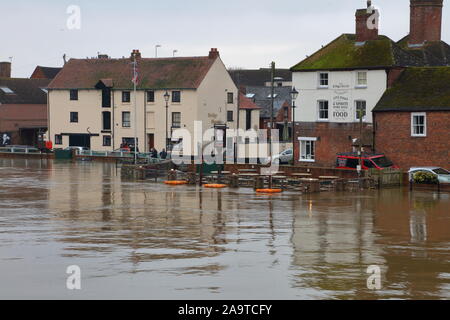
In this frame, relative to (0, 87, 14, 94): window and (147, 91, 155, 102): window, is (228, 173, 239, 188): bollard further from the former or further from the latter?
(0, 87, 14, 94): window

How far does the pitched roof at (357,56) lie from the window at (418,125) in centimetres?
500

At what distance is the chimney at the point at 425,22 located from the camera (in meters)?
56.9

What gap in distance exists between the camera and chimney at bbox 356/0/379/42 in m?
56.6

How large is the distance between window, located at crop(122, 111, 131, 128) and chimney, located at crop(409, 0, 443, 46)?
3486 cm

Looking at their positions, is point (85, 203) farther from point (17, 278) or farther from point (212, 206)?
point (17, 278)

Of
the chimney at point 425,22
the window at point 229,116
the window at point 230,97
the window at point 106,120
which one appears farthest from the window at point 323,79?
the window at point 106,120

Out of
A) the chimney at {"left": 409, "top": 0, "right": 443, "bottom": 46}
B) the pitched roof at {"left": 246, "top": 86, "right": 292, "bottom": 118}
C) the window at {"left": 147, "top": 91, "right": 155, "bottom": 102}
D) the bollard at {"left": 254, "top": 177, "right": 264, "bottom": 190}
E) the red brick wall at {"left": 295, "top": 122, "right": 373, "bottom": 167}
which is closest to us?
the bollard at {"left": 254, "top": 177, "right": 264, "bottom": 190}

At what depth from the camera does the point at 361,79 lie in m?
56.0

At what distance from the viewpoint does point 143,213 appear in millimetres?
34812

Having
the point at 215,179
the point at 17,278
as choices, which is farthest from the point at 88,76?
the point at 17,278

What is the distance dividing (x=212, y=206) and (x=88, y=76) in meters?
53.0

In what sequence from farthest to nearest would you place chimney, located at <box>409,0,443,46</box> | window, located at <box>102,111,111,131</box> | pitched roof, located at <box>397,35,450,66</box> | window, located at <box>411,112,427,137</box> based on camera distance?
1. window, located at <box>102,111,111,131</box>
2. pitched roof, located at <box>397,35,450,66</box>
3. chimney, located at <box>409,0,443,46</box>
4. window, located at <box>411,112,427,137</box>

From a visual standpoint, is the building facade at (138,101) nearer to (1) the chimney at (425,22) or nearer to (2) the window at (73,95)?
(2) the window at (73,95)

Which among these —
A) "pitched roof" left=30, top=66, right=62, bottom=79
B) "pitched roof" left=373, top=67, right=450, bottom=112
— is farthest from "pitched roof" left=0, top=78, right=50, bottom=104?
"pitched roof" left=373, top=67, right=450, bottom=112
